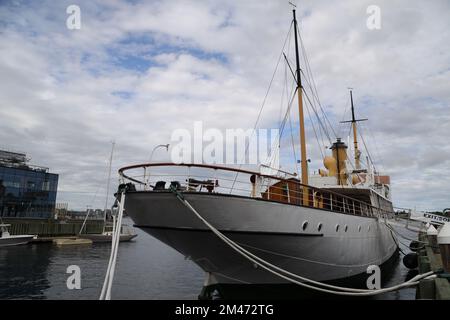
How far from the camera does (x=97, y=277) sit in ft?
64.8

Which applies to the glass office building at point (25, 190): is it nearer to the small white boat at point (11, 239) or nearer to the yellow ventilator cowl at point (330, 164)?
the small white boat at point (11, 239)

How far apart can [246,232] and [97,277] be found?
14.7 m

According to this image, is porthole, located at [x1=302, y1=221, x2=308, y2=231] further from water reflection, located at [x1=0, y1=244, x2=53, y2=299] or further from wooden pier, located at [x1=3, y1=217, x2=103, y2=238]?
wooden pier, located at [x1=3, y1=217, x2=103, y2=238]

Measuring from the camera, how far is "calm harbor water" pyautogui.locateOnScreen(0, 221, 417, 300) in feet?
49.7

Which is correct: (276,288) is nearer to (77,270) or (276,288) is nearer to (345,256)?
(345,256)

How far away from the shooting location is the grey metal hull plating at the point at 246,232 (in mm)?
8648

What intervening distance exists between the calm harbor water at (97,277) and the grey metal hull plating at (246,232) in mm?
4668

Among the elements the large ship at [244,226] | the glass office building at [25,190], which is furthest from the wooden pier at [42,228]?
the large ship at [244,226]

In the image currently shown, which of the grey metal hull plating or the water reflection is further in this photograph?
the water reflection

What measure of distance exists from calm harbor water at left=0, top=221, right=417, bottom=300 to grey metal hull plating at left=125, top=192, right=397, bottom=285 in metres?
4.67

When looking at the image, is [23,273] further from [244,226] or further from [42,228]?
[42,228]

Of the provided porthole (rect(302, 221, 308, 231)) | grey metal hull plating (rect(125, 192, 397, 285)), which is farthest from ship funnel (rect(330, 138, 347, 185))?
porthole (rect(302, 221, 308, 231))

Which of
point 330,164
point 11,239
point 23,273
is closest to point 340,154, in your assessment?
point 330,164
